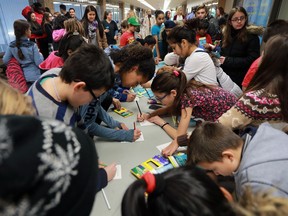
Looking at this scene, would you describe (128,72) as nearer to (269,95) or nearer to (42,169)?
(269,95)

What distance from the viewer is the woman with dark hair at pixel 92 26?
11.9 ft

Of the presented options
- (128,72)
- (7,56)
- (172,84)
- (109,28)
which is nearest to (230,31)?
(172,84)

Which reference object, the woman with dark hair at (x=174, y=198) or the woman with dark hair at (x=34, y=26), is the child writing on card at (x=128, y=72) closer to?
the woman with dark hair at (x=174, y=198)

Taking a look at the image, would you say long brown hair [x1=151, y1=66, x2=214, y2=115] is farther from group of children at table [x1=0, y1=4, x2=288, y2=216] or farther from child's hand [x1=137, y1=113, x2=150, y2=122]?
child's hand [x1=137, y1=113, x2=150, y2=122]

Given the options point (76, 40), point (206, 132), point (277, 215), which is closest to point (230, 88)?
point (206, 132)

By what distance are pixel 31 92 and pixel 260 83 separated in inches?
50.5

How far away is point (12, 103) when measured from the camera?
0.46m

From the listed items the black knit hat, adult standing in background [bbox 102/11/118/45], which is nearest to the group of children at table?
the black knit hat

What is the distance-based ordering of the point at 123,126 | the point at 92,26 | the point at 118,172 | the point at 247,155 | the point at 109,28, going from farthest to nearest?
1. the point at 109,28
2. the point at 92,26
3. the point at 123,126
4. the point at 118,172
5. the point at 247,155

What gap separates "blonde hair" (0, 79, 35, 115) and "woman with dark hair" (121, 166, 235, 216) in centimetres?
34

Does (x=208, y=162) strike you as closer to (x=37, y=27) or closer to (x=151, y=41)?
(x=151, y=41)

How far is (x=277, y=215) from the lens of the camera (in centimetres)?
49

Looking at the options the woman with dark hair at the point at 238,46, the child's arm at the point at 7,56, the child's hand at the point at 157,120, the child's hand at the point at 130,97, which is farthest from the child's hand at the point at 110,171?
the child's arm at the point at 7,56

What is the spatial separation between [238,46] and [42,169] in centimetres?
248
